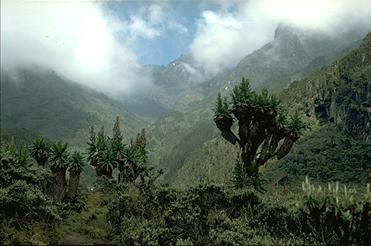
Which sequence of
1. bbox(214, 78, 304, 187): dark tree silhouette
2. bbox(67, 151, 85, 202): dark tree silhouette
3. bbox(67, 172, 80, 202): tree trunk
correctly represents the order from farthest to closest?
1. bbox(67, 172, 80, 202): tree trunk
2. bbox(67, 151, 85, 202): dark tree silhouette
3. bbox(214, 78, 304, 187): dark tree silhouette

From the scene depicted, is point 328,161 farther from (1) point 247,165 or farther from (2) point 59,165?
(1) point 247,165

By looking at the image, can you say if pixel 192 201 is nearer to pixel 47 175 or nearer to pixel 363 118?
pixel 47 175

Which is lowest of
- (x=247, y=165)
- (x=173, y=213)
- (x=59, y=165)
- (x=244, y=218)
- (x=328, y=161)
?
(x=244, y=218)

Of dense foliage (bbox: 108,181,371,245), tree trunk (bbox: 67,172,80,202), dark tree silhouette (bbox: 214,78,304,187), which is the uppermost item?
dark tree silhouette (bbox: 214,78,304,187)

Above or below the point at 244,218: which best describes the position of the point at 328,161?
above

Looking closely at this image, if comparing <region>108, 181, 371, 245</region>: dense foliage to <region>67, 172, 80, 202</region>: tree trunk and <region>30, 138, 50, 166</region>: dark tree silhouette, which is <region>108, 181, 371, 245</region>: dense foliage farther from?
<region>30, 138, 50, 166</region>: dark tree silhouette

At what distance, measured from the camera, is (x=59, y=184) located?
192ft

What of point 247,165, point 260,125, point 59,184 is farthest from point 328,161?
point 260,125

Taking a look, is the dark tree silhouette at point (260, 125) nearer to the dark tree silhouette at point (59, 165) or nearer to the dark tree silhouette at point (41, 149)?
the dark tree silhouette at point (59, 165)

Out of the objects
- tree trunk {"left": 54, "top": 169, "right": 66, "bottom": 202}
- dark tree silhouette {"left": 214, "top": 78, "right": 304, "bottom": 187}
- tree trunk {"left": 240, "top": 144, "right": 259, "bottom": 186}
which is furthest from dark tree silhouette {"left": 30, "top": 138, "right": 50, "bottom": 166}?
tree trunk {"left": 240, "top": 144, "right": 259, "bottom": 186}

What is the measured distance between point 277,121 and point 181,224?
49.6ft

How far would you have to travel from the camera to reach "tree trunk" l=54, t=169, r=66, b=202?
5806 centimetres

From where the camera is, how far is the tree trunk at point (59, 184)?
5806cm

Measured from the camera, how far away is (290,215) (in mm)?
A: 35156
